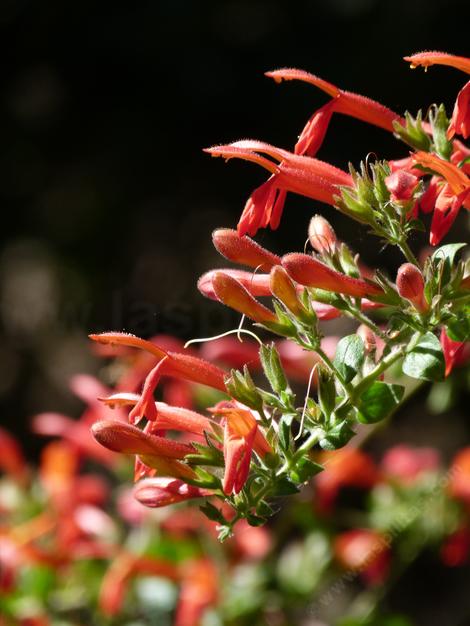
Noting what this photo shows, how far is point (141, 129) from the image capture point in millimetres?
5152

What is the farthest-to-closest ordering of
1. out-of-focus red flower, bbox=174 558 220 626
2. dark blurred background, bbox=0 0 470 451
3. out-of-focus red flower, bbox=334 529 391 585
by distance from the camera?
dark blurred background, bbox=0 0 470 451, out-of-focus red flower, bbox=334 529 391 585, out-of-focus red flower, bbox=174 558 220 626

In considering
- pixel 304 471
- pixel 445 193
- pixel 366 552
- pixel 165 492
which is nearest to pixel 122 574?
pixel 366 552

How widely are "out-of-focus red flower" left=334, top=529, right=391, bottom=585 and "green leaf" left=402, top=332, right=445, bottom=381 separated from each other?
1182 millimetres

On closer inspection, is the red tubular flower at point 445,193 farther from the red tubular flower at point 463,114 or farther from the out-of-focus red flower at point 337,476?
the out-of-focus red flower at point 337,476

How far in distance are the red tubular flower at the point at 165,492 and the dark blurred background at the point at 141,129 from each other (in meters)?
3.34

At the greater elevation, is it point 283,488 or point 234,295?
point 234,295

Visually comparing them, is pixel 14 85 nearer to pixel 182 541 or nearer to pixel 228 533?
pixel 182 541

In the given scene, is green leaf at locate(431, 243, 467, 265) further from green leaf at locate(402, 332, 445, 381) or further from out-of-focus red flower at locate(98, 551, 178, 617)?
out-of-focus red flower at locate(98, 551, 178, 617)

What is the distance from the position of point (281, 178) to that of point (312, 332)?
178mm

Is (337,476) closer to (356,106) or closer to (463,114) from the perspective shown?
(356,106)

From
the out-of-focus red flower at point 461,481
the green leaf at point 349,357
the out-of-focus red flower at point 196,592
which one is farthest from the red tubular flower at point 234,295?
the out-of-focus red flower at point 461,481

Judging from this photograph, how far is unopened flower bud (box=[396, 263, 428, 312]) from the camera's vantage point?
3.39ft

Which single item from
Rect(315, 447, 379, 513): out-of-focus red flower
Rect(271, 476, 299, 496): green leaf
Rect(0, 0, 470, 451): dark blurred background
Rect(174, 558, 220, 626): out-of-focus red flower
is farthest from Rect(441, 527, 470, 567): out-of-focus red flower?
Rect(0, 0, 470, 451): dark blurred background

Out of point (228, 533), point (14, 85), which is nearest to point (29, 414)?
point (14, 85)
